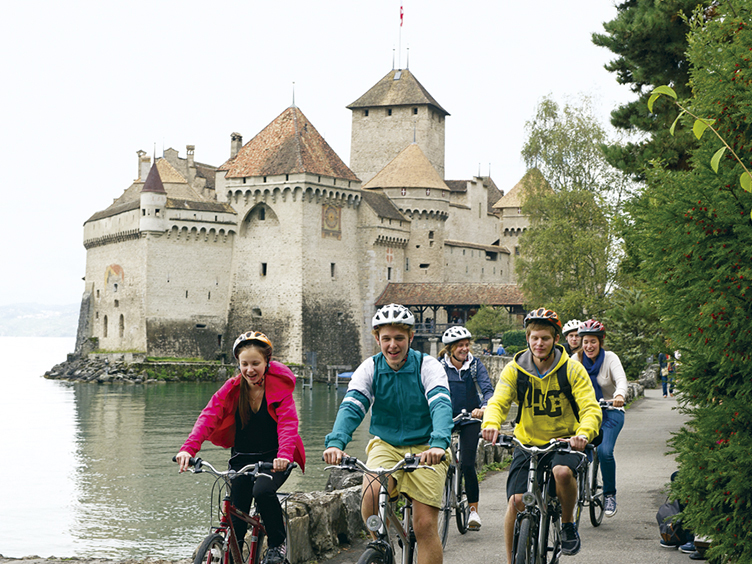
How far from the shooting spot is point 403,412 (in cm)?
465

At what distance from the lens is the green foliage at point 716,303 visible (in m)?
4.95

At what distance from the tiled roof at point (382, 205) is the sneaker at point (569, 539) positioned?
48127 mm

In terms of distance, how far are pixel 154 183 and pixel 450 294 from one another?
704 inches

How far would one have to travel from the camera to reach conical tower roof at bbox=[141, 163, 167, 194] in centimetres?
5094

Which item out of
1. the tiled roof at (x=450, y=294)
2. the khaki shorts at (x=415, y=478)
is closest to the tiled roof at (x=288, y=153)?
the tiled roof at (x=450, y=294)

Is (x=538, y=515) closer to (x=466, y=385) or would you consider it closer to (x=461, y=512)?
(x=461, y=512)

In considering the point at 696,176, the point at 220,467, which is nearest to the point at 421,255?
the point at 220,467

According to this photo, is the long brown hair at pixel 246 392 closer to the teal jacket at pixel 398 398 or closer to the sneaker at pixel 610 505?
the teal jacket at pixel 398 398

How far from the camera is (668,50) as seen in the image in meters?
12.9

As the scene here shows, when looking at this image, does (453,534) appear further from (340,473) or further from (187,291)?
(187,291)

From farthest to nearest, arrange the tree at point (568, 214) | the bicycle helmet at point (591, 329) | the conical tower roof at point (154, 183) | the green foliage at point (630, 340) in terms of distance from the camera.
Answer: the conical tower roof at point (154, 183) → the tree at point (568, 214) → the green foliage at point (630, 340) → the bicycle helmet at point (591, 329)

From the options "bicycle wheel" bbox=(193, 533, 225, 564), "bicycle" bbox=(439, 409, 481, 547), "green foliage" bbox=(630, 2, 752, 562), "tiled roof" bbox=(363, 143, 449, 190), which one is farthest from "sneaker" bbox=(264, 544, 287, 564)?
"tiled roof" bbox=(363, 143, 449, 190)

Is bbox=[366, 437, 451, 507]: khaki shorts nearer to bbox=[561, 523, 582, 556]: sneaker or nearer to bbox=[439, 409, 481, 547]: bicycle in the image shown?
bbox=[561, 523, 582, 556]: sneaker

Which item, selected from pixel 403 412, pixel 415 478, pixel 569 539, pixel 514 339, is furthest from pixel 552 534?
pixel 514 339
